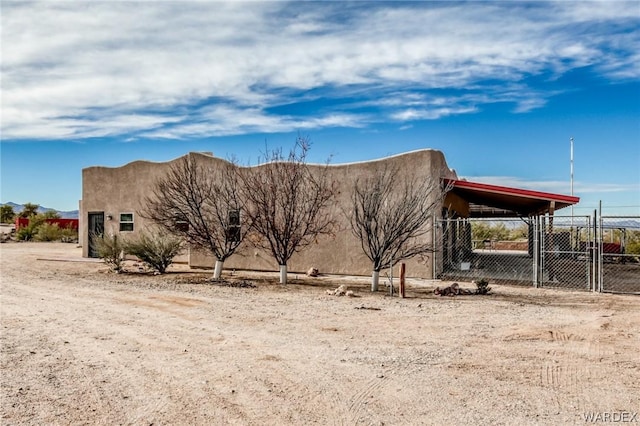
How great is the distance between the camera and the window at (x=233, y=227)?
18.0 m

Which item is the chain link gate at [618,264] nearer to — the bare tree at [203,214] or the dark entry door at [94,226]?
the bare tree at [203,214]

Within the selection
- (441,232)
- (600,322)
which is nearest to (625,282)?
(441,232)

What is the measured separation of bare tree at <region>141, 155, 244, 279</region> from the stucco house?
6.99ft

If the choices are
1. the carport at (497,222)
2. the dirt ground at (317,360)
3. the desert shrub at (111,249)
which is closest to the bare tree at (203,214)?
the desert shrub at (111,249)

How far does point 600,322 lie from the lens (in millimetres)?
10211

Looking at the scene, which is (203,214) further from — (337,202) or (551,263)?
(551,263)

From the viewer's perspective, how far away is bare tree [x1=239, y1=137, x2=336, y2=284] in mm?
16719

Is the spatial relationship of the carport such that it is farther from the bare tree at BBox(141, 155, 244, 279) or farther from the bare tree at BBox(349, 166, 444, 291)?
the bare tree at BBox(141, 155, 244, 279)

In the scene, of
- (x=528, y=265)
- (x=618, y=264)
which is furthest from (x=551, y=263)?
(x=618, y=264)

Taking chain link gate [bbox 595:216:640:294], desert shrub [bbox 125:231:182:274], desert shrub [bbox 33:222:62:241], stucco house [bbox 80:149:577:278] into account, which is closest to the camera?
chain link gate [bbox 595:216:640:294]

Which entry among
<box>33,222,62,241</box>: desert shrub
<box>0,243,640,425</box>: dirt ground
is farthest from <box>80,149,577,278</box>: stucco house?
<box>33,222,62,241</box>: desert shrub

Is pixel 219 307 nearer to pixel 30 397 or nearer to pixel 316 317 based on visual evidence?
pixel 316 317

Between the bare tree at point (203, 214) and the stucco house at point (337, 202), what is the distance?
6.99ft

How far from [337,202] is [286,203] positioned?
267 cm
